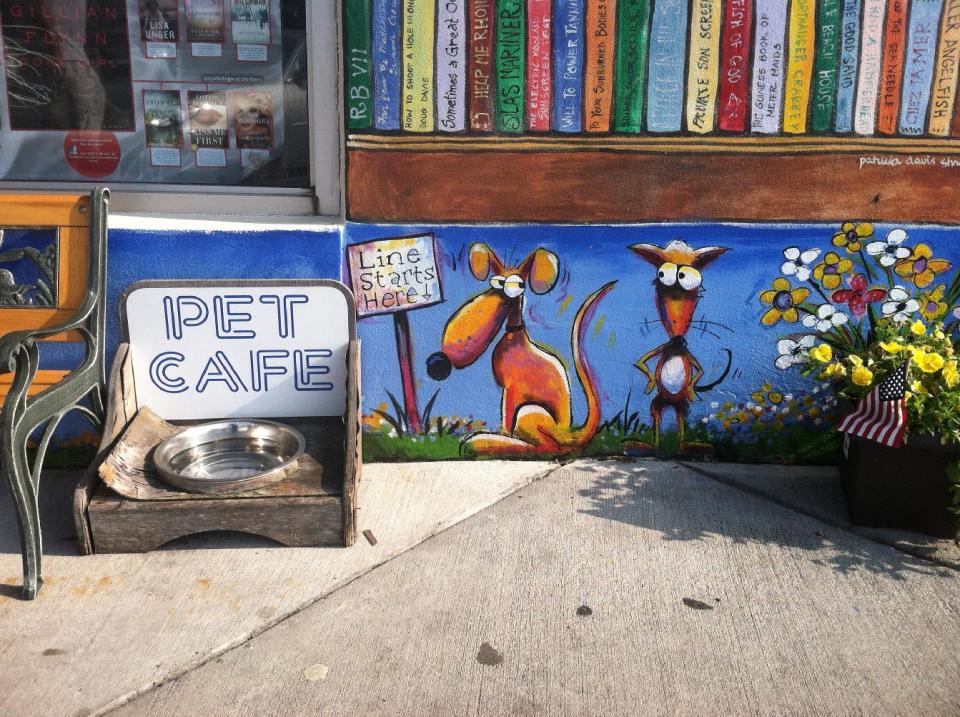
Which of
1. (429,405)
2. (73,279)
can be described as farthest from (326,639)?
(73,279)

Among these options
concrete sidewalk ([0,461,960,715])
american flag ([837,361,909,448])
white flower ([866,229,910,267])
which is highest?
white flower ([866,229,910,267])

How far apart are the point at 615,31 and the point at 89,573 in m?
2.84

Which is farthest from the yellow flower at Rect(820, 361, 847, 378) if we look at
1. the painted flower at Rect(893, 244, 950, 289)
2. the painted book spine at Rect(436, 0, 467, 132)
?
the painted book spine at Rect(436, 0, 467, 132)

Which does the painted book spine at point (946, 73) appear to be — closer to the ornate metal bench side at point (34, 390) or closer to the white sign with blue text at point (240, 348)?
the white sign with blue text at point (240, 348)

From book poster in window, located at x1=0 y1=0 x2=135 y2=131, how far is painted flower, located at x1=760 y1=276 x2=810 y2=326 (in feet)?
9.17

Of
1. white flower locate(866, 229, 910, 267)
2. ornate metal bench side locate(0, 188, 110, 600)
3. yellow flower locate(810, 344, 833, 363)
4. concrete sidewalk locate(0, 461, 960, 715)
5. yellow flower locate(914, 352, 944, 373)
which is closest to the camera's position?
concrete sidewalk locate(0, 461, 960, 715)

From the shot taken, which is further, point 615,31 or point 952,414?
point 615,31

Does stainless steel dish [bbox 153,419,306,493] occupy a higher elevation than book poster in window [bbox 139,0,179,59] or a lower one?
lower

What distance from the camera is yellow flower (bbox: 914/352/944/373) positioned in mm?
3207

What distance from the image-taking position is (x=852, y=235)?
365 centimetres

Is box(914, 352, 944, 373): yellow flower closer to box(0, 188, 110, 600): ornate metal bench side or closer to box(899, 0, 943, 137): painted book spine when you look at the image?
box(899, 0, 943, 137): painted book spine

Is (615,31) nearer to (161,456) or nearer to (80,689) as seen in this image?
(161,456)

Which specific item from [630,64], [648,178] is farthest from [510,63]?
[648,178]

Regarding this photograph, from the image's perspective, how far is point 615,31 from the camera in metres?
3.46
